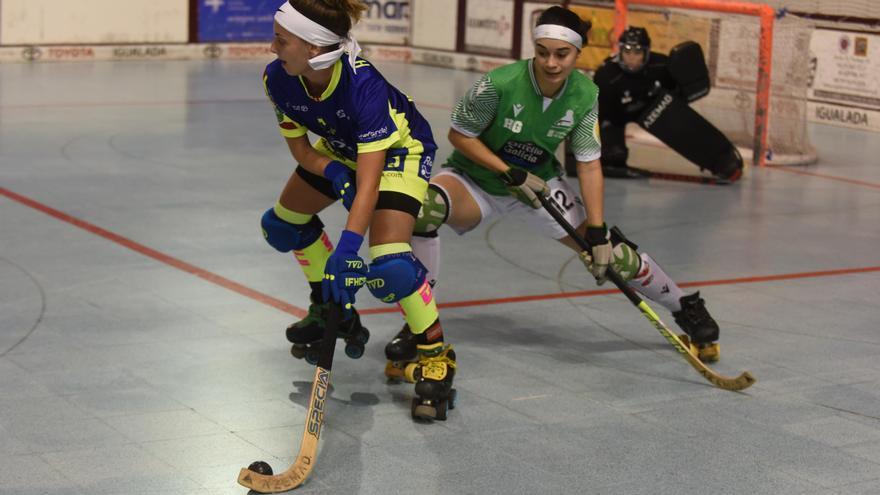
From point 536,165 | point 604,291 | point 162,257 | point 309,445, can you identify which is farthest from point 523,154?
point 162,257

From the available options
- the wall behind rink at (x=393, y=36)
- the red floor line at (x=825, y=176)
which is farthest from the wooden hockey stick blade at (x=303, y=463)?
the wall behind rink at (x=393, y=36)

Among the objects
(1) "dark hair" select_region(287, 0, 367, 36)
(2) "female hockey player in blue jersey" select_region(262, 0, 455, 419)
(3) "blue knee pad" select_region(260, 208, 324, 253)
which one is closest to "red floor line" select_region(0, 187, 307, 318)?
(3) "blue knee pad" select_region(260, 208, 324, 253)

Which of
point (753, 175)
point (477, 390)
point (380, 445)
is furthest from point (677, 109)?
point (380, 445)

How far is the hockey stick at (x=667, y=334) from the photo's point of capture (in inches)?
193

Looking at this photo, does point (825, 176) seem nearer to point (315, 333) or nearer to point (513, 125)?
point (513, 125)

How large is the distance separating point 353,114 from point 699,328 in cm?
185

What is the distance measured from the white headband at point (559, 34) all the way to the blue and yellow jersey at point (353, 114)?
66cm

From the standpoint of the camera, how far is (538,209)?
5.26m

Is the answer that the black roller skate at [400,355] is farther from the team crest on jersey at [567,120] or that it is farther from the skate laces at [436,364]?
the team crest on jersey at [567,120]

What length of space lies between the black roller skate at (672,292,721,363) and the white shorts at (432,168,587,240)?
57 centimetres

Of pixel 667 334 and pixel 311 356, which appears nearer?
pixel 311 356

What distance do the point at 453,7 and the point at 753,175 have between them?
852 centimetres

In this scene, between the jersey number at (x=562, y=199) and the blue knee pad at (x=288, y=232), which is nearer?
the blue knee pad at (x=288, y=232)

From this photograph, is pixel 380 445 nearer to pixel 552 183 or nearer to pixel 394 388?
pixel 394 388
